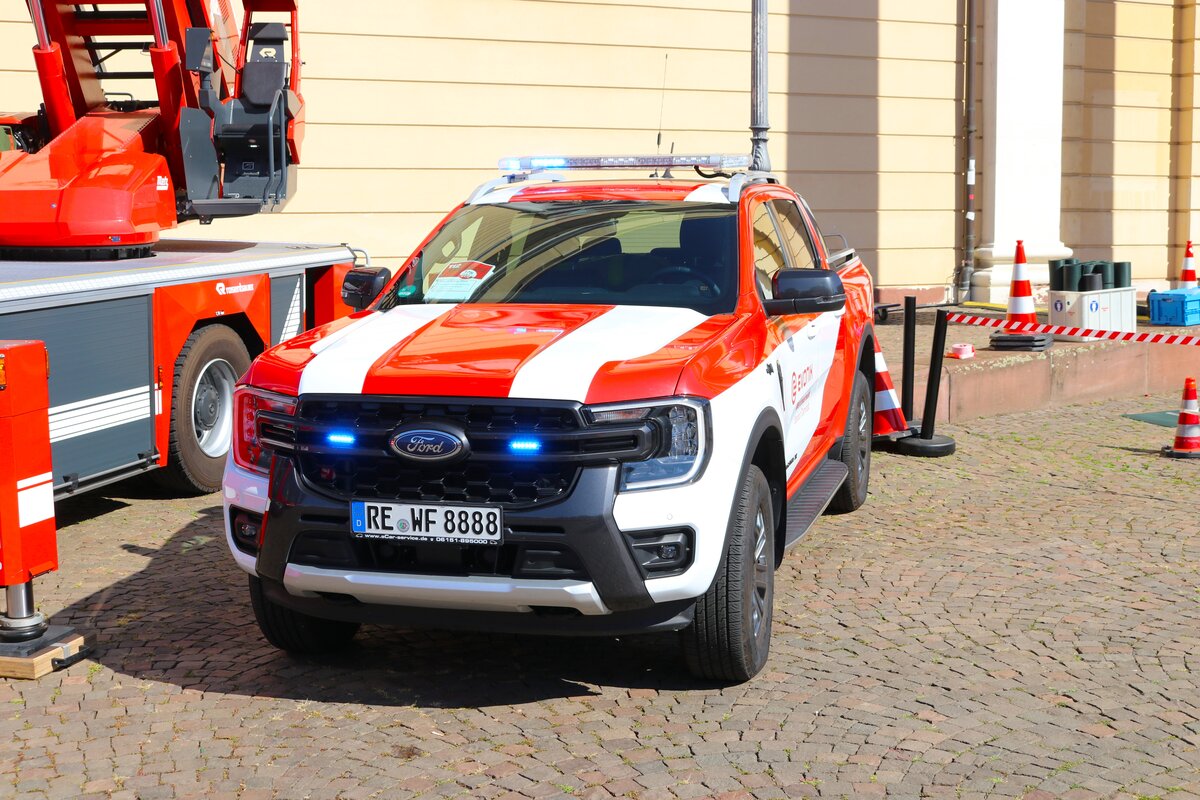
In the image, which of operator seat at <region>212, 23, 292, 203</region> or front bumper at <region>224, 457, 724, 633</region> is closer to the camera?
front bumper at <region>224, 457, 724, 633</region>

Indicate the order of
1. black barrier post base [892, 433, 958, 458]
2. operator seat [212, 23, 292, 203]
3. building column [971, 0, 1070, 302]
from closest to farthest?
operator seat [212, 23, 292, 203] < black barrier post base [892, 433, 958, 458] < building column [971, 0, 1070, 302]

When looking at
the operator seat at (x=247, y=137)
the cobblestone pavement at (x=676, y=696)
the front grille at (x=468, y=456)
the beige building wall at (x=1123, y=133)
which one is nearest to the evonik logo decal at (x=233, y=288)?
the operator seat at (x=247, y=137)

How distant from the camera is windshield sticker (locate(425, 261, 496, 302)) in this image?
19.4ft

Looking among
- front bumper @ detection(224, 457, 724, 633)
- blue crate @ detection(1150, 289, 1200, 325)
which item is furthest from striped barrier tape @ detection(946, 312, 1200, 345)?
front bumper @ detection(224, 457, 724, 633)

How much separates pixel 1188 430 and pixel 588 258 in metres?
5.56

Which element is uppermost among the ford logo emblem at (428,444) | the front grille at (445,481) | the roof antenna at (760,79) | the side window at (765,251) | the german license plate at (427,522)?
the roof antenna at (760,79)

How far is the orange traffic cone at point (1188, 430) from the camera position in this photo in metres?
9.80

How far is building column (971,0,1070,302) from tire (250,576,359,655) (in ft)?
47.1

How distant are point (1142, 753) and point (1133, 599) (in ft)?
6.17

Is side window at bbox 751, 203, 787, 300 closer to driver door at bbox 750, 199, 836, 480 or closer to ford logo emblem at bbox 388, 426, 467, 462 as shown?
driver door at bbox 750, 199, 836, 480

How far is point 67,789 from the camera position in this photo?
4305 millimetres

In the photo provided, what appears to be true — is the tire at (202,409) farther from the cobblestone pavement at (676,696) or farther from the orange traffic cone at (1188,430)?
the orange traffic cone at (1188,430)

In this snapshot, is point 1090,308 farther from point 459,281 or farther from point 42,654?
point 42,654

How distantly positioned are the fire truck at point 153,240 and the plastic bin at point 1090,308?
23.2 feet
